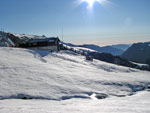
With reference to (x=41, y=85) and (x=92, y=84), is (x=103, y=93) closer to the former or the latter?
(x=92, y=84)

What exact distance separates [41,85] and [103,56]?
9494 cm

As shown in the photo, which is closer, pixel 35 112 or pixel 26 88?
pixel 35 112

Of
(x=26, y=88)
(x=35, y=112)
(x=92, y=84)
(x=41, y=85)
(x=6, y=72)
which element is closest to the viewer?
(x=35, y=112)

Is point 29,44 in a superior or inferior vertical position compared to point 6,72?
superior

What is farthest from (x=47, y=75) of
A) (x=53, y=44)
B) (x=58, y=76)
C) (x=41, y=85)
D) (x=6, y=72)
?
(x=53, y=44)

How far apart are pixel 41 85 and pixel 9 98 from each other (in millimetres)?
4328

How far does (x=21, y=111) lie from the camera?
8.88 m

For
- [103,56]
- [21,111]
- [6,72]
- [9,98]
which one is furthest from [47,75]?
[103,56]

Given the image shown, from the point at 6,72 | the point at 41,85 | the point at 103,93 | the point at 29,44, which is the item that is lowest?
the point at 103,93

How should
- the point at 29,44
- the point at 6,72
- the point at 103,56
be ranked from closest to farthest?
the point at 6,72, the point at 29,44, the point at 103,56

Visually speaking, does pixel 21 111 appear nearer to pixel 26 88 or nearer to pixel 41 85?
pixel 26 88

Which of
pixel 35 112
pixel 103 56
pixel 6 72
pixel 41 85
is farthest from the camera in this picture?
pixel 103 56

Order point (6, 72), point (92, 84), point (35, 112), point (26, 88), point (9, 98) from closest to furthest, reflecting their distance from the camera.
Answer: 1. point (35, 112)
2. point (9, 98)
3. point (26, 88)
4. point (6, 72)
5. point (92, 84)

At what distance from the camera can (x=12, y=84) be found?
1575 centimetres
